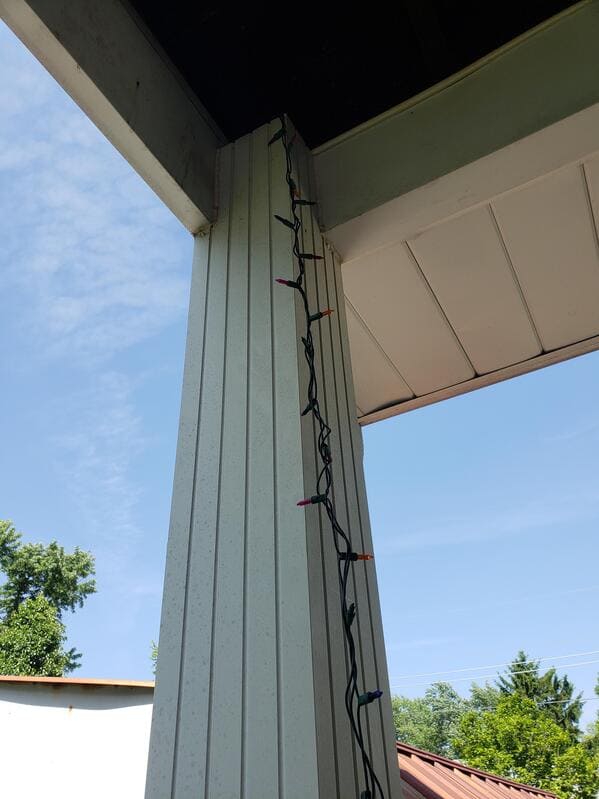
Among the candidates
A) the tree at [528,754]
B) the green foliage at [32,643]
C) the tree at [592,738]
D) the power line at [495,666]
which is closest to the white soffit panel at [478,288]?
the green foliage at [32,643]

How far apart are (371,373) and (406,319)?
25cm

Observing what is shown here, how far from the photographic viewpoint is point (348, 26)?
3.78ft

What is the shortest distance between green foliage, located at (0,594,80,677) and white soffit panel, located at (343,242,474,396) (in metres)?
6.53

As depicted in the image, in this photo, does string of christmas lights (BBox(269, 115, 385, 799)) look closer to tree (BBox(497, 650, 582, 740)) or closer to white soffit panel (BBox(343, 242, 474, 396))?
white soffit panel (BBox(343, 242, 474, 396))

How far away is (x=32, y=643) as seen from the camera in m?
6.88

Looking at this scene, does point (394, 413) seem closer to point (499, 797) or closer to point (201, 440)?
point (201, 440)

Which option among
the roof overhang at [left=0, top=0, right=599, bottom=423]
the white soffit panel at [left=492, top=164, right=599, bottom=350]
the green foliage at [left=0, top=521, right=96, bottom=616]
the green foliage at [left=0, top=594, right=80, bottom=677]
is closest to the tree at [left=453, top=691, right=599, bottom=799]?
the green foliage at [left=0, top=521, right=96, bottom=616]

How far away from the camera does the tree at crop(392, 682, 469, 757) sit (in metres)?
28.5

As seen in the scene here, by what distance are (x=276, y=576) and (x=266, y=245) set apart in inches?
24.6

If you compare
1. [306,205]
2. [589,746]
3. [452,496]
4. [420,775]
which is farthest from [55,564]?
[452,496]

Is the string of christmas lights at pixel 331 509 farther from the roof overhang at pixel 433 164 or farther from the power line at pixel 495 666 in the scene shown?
the power line at pixel 495 666

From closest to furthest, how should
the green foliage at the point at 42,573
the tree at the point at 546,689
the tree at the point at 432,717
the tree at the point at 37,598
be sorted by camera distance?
the tree at the point at 37,598 → the green foliage at the point at 42,573 → the tree at the point at 546,689 → the tree at the point at 432,717

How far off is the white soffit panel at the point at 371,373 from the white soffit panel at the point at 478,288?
0.76 feet

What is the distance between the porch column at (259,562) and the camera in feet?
1.79
